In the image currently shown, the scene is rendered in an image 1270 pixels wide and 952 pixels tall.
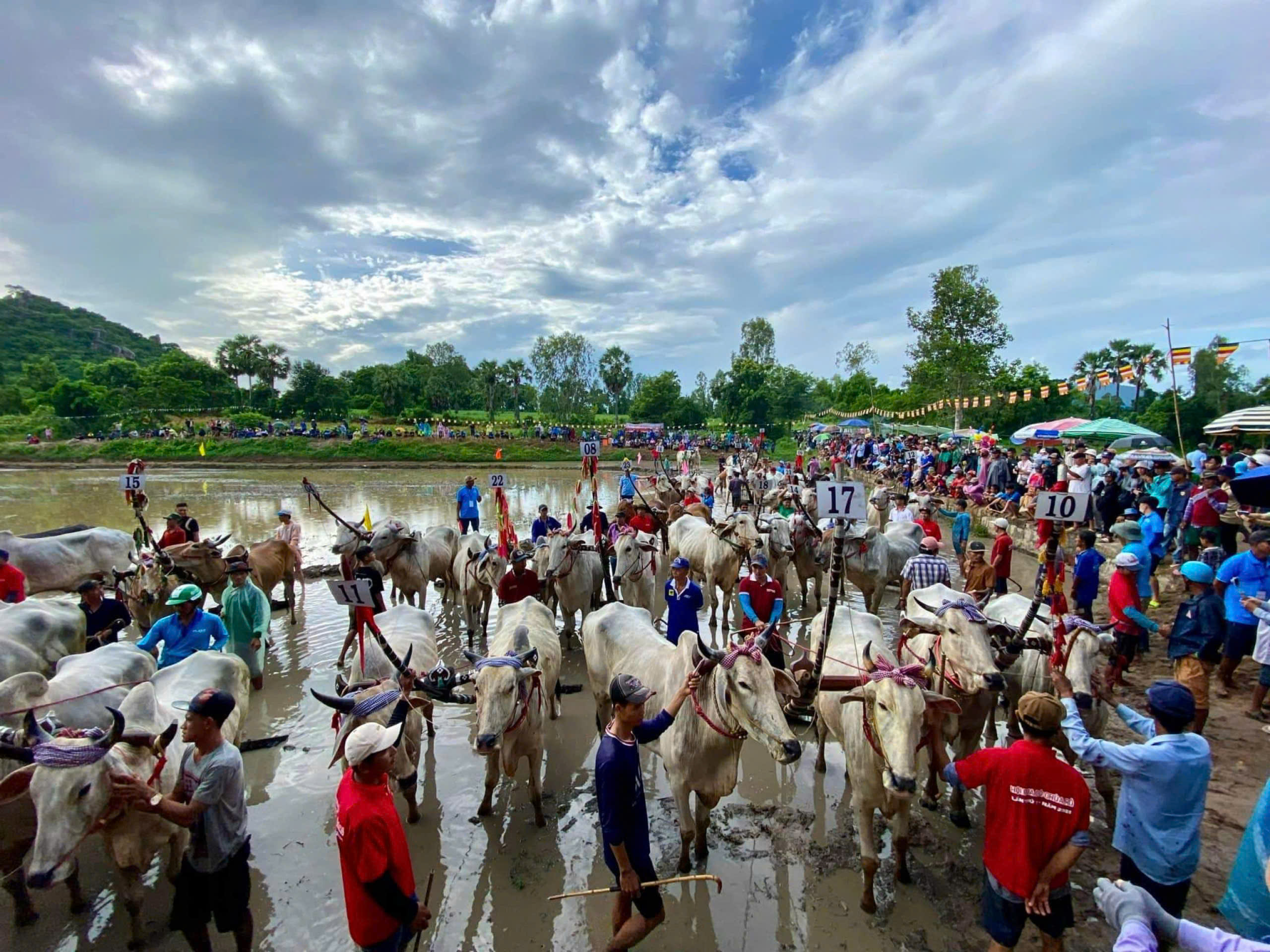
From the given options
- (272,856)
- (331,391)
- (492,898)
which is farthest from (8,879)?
(331,391)

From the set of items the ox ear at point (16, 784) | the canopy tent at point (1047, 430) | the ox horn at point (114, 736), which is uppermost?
the canopy tent at point (1047, 430)

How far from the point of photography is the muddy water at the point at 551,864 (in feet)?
14.8

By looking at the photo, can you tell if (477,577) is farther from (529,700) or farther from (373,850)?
(373,850)

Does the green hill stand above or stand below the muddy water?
above

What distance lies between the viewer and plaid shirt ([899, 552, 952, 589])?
8.65 meters

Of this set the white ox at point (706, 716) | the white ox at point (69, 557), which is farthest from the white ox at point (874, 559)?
the white ox at point (69, 557)

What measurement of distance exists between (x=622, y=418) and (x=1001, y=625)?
8167cm

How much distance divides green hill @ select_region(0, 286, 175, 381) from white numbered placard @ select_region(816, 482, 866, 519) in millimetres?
133678

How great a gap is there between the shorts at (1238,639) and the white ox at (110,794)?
11.1m

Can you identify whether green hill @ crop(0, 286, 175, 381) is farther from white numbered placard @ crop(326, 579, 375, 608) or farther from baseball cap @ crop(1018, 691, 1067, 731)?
baseball cap @ crop(1018, 691, 1067, 731)

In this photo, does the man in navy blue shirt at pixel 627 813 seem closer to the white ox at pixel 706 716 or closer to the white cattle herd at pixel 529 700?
the white ox at pixel 706 716

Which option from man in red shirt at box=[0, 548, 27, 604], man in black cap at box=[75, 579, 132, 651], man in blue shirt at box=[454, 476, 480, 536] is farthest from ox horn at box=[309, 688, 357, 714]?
man in blue shirt at box=[454, 476, 480, 536]

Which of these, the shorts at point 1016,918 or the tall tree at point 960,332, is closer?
the shorts at point 1016,918

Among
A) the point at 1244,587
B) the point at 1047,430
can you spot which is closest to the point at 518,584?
the point at 1244,587
